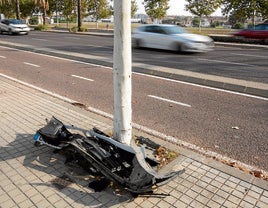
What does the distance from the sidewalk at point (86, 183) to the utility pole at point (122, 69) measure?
2.62 feet

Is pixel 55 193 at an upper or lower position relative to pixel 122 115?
lower

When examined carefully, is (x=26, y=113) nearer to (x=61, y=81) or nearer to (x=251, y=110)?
(x=61, y=81)

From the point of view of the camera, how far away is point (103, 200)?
3.30 metres

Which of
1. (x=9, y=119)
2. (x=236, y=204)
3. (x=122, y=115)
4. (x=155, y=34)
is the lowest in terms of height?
(x=236, y=204)

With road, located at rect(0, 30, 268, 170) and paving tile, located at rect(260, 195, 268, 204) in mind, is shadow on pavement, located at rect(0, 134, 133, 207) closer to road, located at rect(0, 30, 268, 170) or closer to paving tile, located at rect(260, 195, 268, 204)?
paving tile, located at rect(260, 195, 268, 204)

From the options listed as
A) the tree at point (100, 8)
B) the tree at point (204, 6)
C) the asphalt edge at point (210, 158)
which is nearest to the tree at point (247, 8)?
the tree at point (204, 6)

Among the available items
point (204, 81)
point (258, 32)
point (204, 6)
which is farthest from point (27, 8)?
point (204, 81)

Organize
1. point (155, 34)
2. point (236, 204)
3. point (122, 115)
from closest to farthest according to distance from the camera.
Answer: point (236, 204) → point (122, 115) → point (155, 34)

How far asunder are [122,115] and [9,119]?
2819 mm

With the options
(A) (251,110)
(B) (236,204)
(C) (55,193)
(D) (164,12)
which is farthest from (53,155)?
(D) (164,12)

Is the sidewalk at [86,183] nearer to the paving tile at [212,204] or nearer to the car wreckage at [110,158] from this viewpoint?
the paving tile at [212,204]

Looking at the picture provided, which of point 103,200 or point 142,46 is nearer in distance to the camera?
point 103,200

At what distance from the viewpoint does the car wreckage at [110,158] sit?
3.29 meters

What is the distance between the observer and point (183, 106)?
6.98 m
